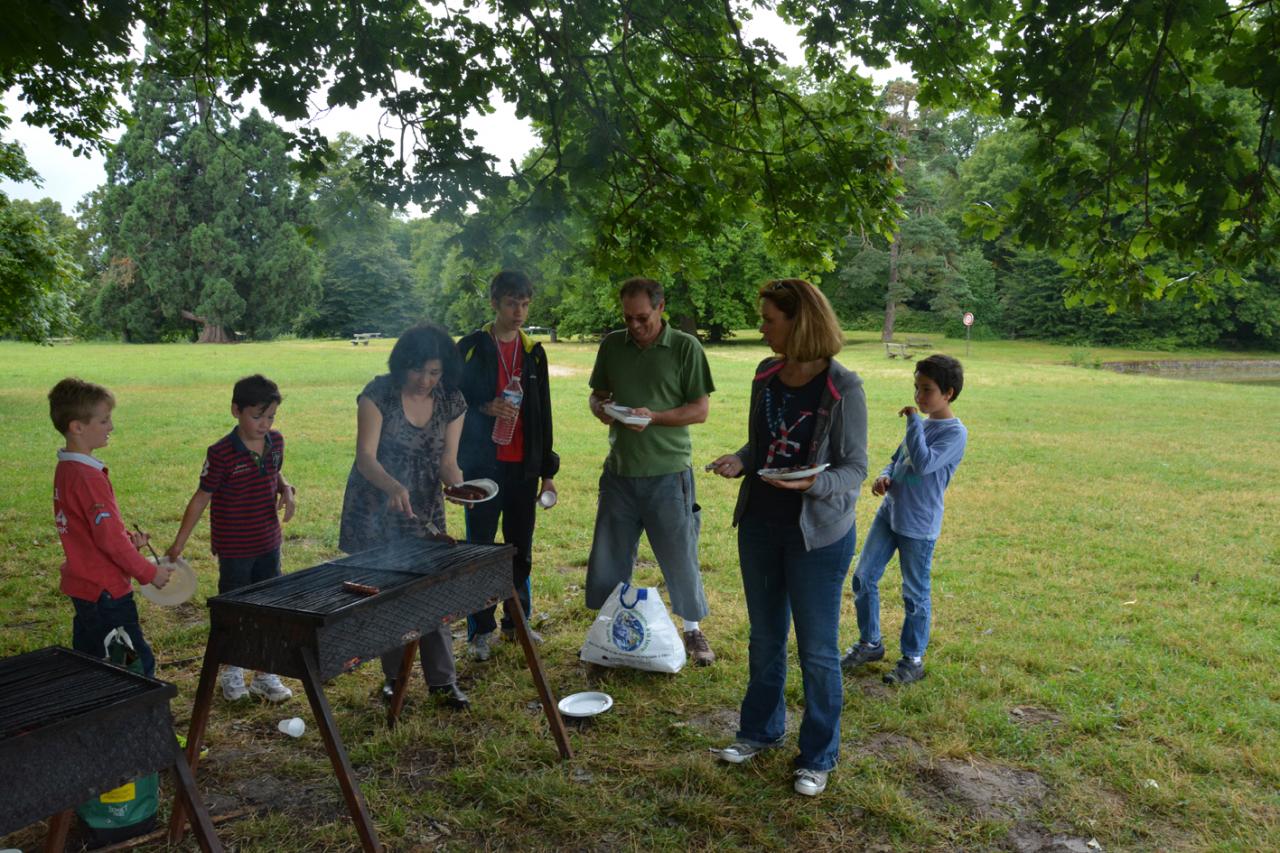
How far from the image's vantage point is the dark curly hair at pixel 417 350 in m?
3.76

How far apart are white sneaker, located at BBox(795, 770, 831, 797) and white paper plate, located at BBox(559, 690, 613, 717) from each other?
99 centimetres

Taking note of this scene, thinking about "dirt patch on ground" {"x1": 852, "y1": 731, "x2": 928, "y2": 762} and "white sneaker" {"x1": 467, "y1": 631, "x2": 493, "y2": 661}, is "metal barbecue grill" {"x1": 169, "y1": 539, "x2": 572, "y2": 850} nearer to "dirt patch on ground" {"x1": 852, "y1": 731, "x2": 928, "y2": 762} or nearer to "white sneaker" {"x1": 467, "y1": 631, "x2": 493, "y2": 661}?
"white sneaker" {"x1": 467, "y1": 631, "x2": 493, "y2": 661}

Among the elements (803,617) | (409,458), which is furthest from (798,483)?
(409,458)

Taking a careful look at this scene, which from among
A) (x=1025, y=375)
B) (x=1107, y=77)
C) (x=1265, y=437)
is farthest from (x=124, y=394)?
(x=1025, y=375)

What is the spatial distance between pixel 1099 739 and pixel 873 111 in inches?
143

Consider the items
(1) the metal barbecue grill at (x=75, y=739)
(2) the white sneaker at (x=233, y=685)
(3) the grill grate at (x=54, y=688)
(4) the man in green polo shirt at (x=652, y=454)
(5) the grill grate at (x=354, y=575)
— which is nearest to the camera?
(1) the metal barbecue grill at (x=75, y=739)

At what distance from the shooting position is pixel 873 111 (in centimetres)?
527

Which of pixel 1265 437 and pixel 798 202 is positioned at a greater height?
pixel 798 202

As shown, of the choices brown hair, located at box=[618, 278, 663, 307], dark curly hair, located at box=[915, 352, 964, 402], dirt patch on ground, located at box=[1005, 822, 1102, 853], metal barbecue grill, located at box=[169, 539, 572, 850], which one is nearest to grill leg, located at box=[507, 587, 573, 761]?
metal barbecue grill, located at box=[169, 539, 572, 850]

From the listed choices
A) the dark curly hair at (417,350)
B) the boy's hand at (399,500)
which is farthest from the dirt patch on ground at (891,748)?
the dark curly hair at (417,350)

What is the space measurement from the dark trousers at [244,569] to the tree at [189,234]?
3048 centimetres

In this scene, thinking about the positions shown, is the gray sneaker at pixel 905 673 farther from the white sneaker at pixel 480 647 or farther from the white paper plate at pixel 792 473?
the white sneaker at pixel 480 647

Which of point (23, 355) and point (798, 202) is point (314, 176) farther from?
point (23, 355)

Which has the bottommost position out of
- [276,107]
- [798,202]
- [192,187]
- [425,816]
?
[425,816]
